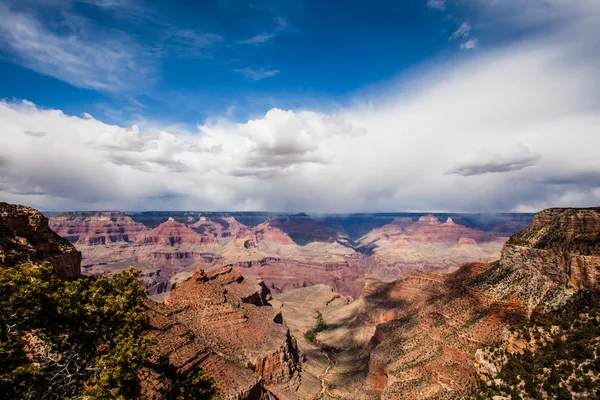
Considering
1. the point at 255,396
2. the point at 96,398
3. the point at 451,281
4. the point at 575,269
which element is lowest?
the point at 255,396

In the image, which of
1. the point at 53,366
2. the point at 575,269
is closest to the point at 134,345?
the point at 53,366

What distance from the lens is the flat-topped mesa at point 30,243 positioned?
34750mm

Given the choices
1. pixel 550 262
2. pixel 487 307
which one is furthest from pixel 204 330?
pixel 550 262

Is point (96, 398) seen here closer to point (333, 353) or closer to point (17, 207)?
point (17, 207)

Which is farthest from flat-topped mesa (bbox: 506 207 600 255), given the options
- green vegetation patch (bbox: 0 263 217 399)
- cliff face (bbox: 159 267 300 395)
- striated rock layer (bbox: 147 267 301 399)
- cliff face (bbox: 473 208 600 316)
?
green vegetation patch (bbox: 0 263 217 399)

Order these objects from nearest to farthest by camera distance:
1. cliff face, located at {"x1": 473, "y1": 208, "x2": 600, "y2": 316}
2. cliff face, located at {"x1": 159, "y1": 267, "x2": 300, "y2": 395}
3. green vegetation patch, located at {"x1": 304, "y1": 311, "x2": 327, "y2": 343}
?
cliff face, located at {"x1": 473, "y1": 208, "x2": 600, "y2": 316}
cliff face, located at {"x1": 159, "y1": 267, "x2": 300, "y2": 395}
green vegetation patch, located at {"x1": 304, "y1": 311, "x2": 327, "y2": 343}

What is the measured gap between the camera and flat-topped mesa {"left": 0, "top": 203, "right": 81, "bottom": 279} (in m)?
34.8

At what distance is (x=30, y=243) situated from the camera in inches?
1489

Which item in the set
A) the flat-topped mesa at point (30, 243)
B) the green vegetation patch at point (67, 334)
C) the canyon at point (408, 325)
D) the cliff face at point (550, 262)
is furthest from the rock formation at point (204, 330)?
the cliff face at point (550, 262)

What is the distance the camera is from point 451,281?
237ft

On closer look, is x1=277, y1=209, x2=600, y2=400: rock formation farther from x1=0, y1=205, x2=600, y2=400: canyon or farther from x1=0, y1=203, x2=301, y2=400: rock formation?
x1=0, y1=203, x2=301, y2=400: rock formation

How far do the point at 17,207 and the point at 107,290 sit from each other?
2811 cm

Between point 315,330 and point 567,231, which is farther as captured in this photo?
point 315,330

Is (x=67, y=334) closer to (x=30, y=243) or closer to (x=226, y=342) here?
(x=30, y=243)
